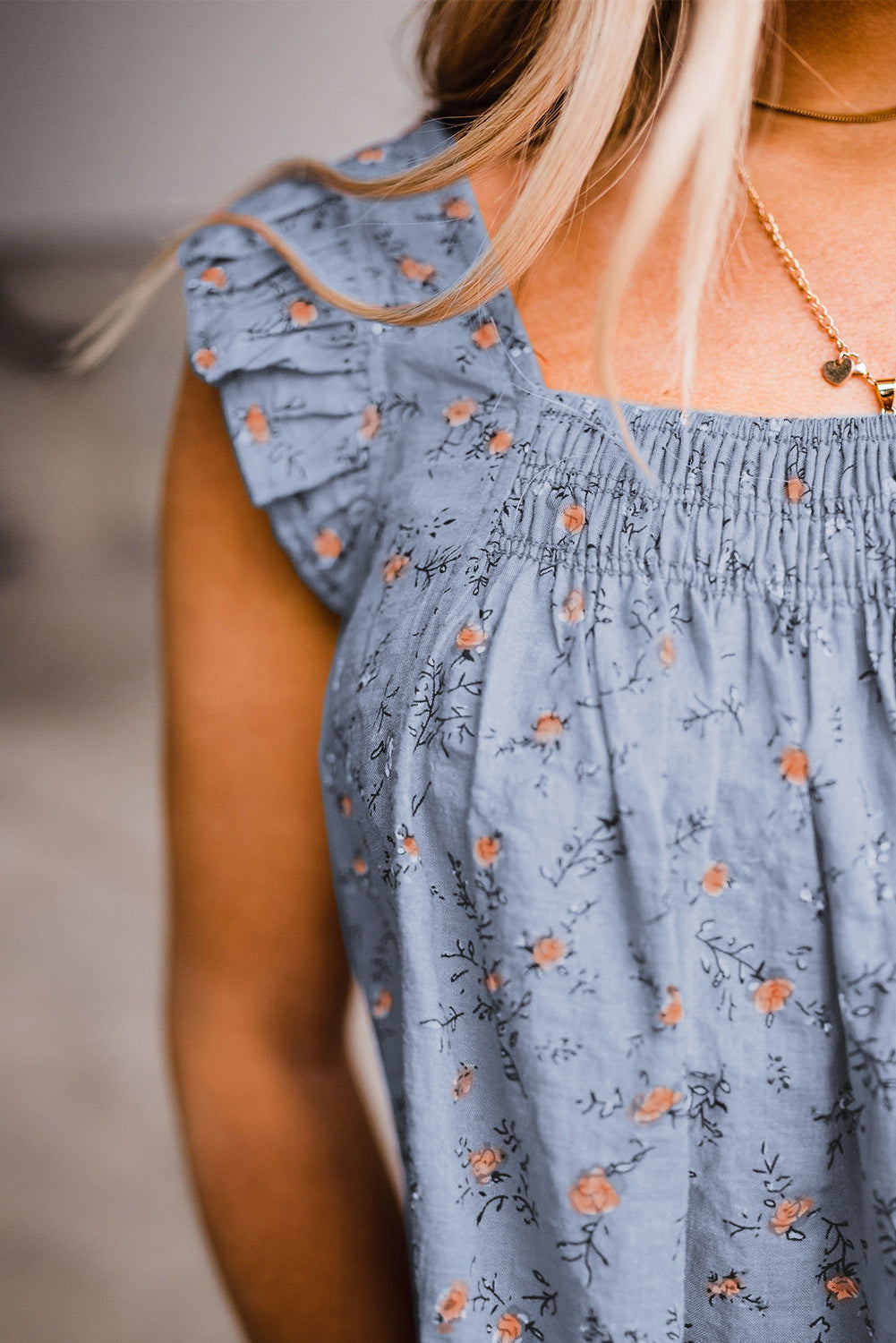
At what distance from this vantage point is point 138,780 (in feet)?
12.3

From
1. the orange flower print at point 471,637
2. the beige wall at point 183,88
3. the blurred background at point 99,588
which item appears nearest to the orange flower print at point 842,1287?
the orange flower print at point 471,637

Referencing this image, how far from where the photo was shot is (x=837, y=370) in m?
0.60

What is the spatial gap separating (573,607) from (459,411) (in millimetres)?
156

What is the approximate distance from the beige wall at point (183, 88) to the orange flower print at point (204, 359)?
1560 millimetres

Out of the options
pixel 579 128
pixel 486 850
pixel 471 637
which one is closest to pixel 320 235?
pixel 579 128

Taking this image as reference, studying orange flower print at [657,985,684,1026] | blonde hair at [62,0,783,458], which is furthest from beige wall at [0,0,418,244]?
orange flower print at [657,985,684,1026]

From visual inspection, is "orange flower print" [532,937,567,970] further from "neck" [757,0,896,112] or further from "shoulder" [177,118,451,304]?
"neck" [757,0,896,112]

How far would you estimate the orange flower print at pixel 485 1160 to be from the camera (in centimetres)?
59

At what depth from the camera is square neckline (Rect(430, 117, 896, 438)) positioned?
567 millimetres

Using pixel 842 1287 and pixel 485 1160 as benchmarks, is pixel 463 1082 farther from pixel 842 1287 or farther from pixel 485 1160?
pixel 842 1287

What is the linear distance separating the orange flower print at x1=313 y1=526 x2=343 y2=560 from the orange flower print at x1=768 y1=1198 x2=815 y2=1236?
419 mm

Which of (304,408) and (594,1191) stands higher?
(304,408)

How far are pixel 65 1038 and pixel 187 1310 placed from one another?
827 mm

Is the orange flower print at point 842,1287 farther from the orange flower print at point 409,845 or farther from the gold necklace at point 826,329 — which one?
the gold necklace at point 826,329
